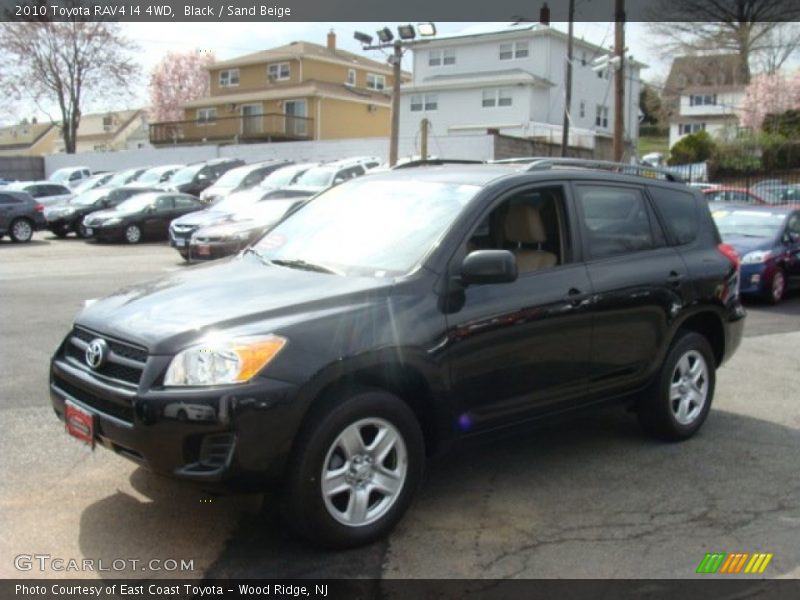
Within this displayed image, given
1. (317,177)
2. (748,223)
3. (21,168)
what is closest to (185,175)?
(317,177)

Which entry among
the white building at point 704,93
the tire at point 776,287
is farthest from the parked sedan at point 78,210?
the white building at point 704,93

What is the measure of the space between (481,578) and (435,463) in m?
1.48

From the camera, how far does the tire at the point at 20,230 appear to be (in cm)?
2100

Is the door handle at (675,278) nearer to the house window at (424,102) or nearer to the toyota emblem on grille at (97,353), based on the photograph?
the toyota emblem on grille at (97,353)

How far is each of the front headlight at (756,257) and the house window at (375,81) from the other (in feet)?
148

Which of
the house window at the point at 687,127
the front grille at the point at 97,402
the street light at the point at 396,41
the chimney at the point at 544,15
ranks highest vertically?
the chimney at the point at 544,15

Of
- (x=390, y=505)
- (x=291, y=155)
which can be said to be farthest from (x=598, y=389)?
(x=291, y=155)

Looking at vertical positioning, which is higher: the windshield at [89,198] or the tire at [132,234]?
the windshield at [89,198]

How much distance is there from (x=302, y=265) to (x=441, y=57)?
4360 centimetres

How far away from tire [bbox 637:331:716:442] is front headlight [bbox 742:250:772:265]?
700 cm

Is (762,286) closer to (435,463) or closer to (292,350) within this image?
(435,463)

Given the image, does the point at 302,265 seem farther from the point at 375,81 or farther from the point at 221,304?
the point at 375,81

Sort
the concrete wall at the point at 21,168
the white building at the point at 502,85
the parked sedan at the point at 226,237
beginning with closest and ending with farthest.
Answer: the parked sedan at the point at 226,237
the white building at the point at 502,85
the concrete wall at the point at 21,168

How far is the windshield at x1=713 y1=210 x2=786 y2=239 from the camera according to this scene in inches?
514
